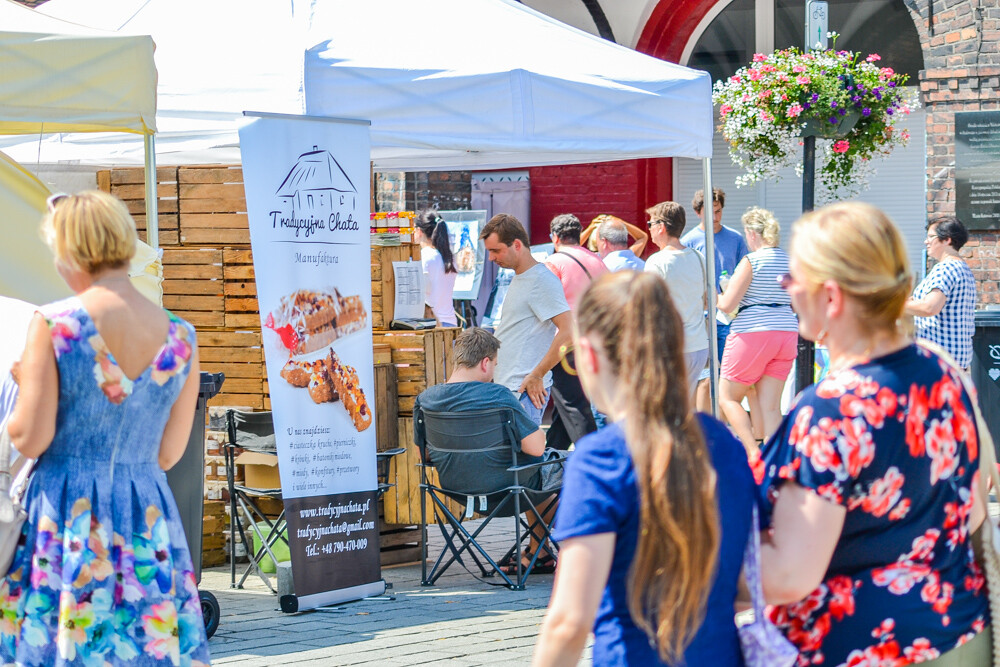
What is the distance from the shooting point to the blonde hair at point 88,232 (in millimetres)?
2971

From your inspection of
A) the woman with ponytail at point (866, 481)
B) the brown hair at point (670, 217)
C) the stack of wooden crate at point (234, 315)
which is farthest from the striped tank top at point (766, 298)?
the woman with ponytail at point (866, 481)

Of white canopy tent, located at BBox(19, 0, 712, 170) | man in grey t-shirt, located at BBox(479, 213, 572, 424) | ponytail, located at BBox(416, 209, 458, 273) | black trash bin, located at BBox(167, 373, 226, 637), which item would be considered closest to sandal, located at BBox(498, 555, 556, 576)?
man in grey t-shirt, located at BBox(479, 213, 572, 424)

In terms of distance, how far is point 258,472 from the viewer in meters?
6.53

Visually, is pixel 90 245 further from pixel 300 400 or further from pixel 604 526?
pixel 300 400

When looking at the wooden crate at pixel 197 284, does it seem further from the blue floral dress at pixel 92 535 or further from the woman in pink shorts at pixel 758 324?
the blue floral dress at pixel 92 535

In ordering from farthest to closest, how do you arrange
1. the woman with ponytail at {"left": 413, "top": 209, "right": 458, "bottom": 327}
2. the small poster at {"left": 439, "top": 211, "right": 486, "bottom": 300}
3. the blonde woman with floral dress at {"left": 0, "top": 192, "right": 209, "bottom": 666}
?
the small poster at {"left": 439, "top": 211, "right": 486, "bottom": 300}, the woman with ponytail at {"left": 413, "top": 209, "right": 458, "bottom": 327}, the blonde woman with floral dress at {"left": 0, "top": 192, "right": 209, "bottom": 666}

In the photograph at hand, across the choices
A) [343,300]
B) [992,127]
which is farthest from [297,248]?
[992,127]

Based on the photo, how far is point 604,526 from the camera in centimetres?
197

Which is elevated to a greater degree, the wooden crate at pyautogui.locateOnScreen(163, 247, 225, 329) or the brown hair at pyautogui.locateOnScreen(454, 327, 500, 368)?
the wooden crate at pyautogui.locateOnScreen(163, 247, 225, 329)

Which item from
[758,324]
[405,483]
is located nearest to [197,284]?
[405,483]

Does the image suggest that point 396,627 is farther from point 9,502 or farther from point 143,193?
point 143,193

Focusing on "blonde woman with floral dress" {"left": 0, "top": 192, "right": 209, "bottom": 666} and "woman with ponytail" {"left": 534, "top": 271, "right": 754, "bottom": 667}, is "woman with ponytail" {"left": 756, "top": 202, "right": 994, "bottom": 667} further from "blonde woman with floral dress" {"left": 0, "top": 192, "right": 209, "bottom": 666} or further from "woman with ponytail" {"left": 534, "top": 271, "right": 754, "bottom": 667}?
"blonde woman with floral dress" {"left": 0, "top": 192, "right": 209, "bottom": 666}

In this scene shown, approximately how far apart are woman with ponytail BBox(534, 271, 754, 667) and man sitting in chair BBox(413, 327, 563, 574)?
3866 mm

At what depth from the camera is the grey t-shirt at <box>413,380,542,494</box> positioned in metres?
5.96
